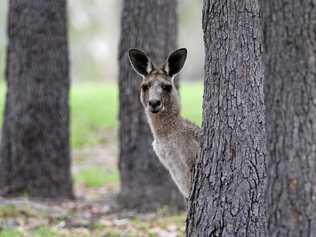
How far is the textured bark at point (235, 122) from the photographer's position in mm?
5918

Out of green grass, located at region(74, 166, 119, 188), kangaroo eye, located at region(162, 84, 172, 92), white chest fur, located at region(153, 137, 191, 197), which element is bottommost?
green grass, located at region(74, 166, 119, 188)

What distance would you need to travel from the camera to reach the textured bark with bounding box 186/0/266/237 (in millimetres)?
5918

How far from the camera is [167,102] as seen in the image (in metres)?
7.89

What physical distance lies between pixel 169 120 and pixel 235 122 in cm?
205

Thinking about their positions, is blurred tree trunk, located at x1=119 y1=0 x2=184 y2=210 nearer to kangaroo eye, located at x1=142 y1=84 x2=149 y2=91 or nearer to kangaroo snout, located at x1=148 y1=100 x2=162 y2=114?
kangaroo eye, located at x1=142 y1=84 x2=149 y2=91

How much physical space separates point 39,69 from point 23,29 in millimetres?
667

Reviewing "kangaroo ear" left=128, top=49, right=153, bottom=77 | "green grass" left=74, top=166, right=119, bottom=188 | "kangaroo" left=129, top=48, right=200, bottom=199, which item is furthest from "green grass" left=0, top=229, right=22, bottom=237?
"green grass" left=74, top=166, right=119, bottom=188

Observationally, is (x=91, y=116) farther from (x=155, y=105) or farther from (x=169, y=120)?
(x=155, y=105)

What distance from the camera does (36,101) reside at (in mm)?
10883

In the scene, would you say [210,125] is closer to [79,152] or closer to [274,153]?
[274,153]

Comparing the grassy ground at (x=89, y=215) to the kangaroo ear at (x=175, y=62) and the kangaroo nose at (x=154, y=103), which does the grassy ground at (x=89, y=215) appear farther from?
the kangaroo ear at (x=175, y=62)

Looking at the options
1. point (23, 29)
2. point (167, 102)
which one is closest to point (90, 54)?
point (23, 29)

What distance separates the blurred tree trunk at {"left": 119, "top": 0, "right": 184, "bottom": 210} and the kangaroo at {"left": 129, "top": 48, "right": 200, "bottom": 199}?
6.40ft

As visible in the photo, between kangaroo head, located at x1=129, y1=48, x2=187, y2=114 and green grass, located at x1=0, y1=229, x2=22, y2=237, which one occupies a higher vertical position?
kangaroo head, located at x1=129, y1=48, x2=187, y2=114
